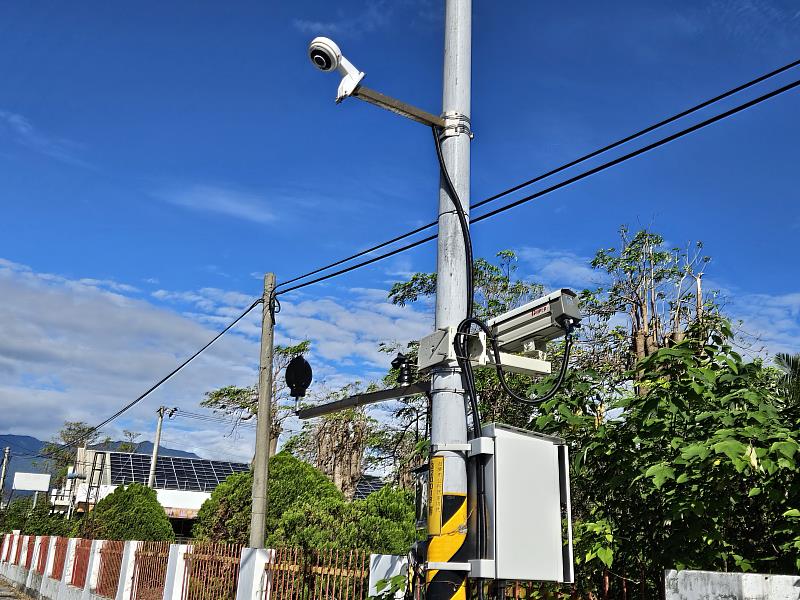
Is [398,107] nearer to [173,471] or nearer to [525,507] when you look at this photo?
[525,507]

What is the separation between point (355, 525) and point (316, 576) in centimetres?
472

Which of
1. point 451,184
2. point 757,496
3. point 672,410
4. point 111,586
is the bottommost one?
point 111,586

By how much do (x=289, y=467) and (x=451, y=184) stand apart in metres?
14.4

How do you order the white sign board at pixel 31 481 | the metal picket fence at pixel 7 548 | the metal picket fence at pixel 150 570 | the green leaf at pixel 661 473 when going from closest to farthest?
the green leaf at pixel 661 473 < the metal picket fence at pixel 150 570 < the metal picket fence at pixel 7 548 < the white sign board at pixel 31 481

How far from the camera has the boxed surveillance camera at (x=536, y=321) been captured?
15.2 feet

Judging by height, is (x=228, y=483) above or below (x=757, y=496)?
above

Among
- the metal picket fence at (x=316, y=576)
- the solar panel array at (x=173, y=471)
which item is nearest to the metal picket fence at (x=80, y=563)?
A: the metal picket fence at (x=316, y=576)

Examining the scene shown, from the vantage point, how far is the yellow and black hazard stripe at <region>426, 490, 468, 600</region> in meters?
4.41

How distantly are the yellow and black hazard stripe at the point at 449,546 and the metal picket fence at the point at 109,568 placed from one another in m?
13.3

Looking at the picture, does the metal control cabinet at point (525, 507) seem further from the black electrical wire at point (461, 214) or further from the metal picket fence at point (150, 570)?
the metal picket fence at point (150, 570)

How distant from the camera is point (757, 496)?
18.5 ft

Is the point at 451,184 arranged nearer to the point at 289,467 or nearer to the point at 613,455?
the point at 613,455

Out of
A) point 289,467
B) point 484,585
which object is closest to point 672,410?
point 484,585

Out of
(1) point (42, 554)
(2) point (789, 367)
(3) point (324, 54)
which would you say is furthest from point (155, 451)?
(3) point (324, 54)
